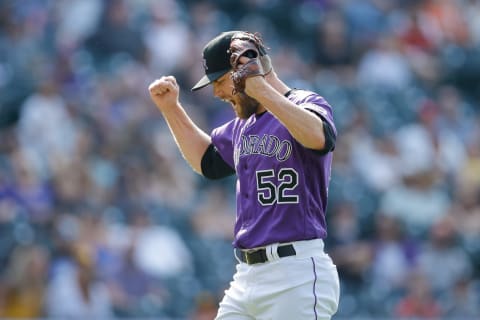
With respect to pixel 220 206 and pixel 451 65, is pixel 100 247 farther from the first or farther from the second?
pixel 451 65

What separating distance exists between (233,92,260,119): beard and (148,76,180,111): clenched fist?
545 millimetres

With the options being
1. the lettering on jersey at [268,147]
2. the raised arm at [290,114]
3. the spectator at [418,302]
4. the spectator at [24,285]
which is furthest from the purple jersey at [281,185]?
the spectator at [418,302]

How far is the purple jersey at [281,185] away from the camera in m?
4.86

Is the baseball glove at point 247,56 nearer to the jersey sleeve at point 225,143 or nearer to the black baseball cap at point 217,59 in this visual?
the black baseball cap at point 217,59

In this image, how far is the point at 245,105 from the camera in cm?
500

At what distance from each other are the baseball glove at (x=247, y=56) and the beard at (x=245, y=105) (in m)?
0.15

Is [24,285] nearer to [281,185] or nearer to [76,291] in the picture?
[76,291]

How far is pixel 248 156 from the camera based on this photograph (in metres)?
5.02

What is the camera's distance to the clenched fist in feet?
17.9

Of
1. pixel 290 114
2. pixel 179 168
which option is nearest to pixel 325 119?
pixel 290 114

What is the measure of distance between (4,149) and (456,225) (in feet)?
15.1

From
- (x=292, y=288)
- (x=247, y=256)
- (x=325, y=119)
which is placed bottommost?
(x=292, y=288)

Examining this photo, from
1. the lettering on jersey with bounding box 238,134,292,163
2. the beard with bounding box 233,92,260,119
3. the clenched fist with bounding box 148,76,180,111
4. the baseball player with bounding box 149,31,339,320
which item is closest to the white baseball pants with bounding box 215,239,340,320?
the baseball player with bounding box 149,31,339,320

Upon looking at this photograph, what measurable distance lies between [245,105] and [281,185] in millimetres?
428
